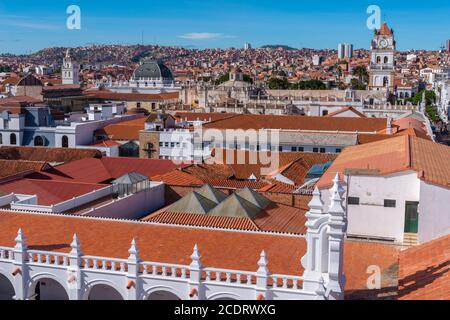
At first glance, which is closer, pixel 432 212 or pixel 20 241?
pixel 20 241

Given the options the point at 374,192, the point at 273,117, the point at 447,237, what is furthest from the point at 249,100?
the point at 447,237

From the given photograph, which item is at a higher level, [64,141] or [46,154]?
[64,141]

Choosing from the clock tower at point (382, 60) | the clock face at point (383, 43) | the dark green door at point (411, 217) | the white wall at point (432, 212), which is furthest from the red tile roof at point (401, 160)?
the clock face at point (383, 43)

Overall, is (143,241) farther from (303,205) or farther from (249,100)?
(249,100)

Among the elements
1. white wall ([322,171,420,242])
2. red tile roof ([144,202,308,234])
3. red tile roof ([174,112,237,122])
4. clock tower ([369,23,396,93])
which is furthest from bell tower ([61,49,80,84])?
white wall ([322,171,420,242])

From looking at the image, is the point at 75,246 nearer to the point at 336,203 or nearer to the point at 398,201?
the point at 336,203

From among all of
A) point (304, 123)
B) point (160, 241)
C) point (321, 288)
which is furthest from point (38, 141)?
point (321, 288)

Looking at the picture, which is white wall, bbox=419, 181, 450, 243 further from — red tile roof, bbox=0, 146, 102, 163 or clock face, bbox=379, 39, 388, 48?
clock face, bbox=379, 39, 388, 48
